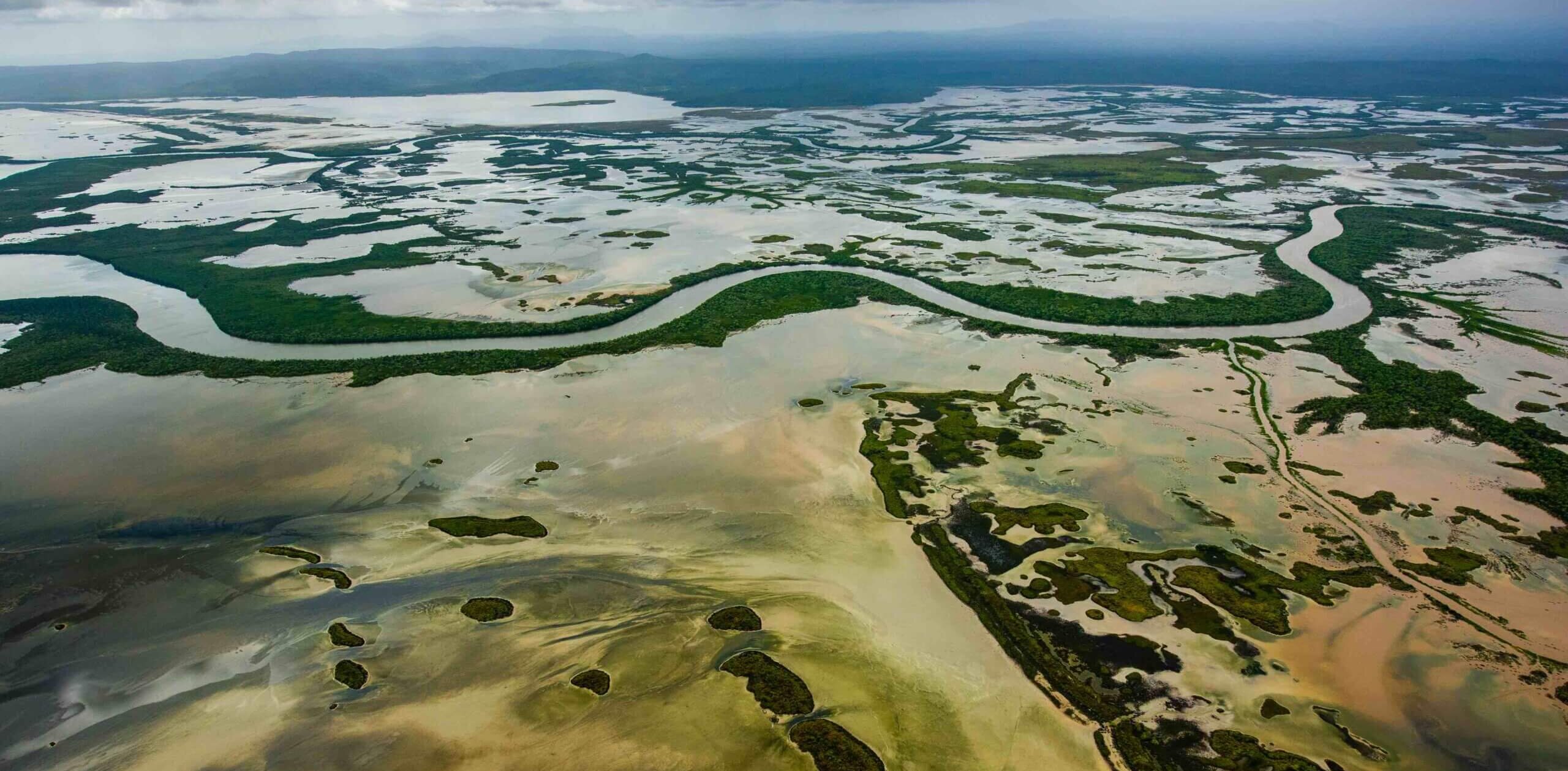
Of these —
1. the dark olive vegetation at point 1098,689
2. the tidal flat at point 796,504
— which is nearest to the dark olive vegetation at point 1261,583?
the tidal flat at point 796,504

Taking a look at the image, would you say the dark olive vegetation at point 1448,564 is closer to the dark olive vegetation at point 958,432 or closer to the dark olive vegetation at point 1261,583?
the dark olive vegetation at point 1261,583

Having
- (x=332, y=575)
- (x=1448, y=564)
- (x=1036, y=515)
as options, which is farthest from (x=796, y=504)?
(x=1448, y=564)

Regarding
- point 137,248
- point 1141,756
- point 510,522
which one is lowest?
point 1141,756

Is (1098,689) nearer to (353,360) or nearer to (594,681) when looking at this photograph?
(594,681)

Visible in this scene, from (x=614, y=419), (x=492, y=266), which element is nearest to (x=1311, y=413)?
(x=614, y=419)

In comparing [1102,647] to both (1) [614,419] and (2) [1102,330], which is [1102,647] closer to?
(1) [614,419]

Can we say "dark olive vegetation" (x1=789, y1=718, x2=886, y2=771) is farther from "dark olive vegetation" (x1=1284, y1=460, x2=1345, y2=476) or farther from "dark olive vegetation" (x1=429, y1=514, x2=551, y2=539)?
"dark olive vegetation" (x1=1284, y1=460, x2=1345, y2=476)
